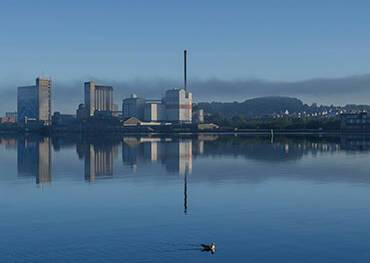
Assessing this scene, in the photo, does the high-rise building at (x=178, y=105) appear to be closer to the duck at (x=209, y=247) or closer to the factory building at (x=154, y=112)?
the factory building at (x=154, y=112)

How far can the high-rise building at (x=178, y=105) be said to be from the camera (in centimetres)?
13212

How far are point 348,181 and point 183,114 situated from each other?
114745 millimetres

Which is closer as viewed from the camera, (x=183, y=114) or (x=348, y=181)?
(x=348, y=181)

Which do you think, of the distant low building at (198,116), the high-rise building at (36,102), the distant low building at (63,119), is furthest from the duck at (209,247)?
the high-rise building at (36,102)

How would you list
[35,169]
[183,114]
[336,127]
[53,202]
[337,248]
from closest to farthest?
[337,248], [53,202], [35,169], [336,127], [183,114]

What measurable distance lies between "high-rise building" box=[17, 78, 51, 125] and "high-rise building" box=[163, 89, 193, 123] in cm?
3249

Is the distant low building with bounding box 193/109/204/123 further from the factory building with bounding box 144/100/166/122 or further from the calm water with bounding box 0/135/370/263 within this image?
the calm water with bounding box 0/135/370/263

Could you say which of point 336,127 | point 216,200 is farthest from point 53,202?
point 336,127

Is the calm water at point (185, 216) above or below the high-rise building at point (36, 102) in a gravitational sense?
below

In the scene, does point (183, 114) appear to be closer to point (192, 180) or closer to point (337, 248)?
point (192, 180)

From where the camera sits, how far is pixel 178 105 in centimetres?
13275

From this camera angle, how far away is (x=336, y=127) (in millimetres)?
93125

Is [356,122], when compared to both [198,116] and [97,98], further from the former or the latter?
[97,98]

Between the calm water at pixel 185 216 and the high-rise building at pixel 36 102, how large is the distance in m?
128
